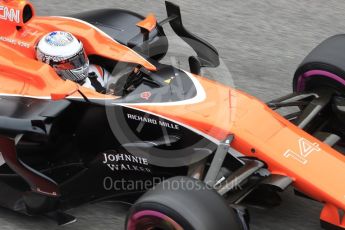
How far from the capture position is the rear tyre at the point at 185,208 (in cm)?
344

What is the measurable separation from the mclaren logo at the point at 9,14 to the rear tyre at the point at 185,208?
1.80 m

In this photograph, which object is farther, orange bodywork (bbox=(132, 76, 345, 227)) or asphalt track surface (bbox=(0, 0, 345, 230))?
→ asphalt track surface (bbox=(0, 0, 345, 230))

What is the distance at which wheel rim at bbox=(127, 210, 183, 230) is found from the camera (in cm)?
350

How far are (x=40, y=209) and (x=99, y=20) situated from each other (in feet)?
5.14

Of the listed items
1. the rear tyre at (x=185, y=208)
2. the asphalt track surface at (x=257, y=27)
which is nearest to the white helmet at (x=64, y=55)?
the rear tyre at (x=185, y=208)

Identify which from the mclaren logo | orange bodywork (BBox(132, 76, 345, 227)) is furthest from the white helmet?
orange bodywork (BBox(132, 76, 345, 227))

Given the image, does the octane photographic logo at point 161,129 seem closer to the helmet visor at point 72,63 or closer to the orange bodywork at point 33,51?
the orange bodywork at point 33,51

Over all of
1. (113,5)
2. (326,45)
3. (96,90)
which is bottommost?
(113,5)

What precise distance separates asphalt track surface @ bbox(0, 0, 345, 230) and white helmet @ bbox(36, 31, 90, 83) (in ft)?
6.01

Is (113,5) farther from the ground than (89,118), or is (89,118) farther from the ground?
(89,118)

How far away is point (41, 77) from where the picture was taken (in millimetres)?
4246

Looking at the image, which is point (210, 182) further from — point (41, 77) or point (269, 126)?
point (41, 77)

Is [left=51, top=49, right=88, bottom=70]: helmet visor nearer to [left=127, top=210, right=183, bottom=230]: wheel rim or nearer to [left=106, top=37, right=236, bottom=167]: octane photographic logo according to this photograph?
[left=106, top=37, right=236, bottom=167]: octane photographic logo

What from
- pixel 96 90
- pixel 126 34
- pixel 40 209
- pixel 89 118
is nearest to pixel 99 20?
pixel 126 34
